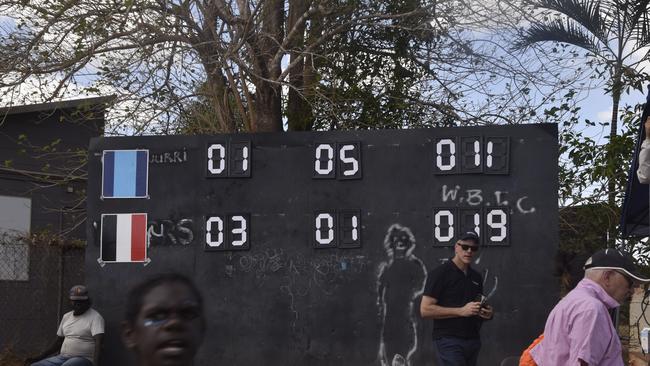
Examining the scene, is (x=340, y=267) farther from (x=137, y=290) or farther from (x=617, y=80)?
(x=137, y=290)

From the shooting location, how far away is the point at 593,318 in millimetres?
4797

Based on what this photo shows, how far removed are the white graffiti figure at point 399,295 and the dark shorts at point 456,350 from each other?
191cm

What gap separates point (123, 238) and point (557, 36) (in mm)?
7416

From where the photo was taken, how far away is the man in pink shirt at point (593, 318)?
480 cm

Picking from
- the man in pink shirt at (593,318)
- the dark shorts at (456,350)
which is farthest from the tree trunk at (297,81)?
the man in pink shirt at (593,318)

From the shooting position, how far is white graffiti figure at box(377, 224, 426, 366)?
33.2 feet

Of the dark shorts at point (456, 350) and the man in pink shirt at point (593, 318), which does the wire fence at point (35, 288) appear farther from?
the man in pink shirt at point (593, 318)

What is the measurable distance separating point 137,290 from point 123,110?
1237cm

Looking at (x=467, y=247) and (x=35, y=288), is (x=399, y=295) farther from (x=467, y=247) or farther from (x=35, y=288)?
(x=35, y=288)

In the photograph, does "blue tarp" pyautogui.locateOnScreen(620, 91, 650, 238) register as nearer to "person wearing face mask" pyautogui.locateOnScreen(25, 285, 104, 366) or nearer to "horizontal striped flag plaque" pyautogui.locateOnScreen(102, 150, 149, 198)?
"horizontal striped flag plaque" pyautogui.locateOnScreen(102, 150, 149, 198)

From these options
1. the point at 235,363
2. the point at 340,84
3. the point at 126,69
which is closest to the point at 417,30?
the point at 340,84

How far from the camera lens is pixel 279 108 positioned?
47.9 ft

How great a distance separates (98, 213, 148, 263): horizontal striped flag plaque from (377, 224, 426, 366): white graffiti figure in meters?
2.71

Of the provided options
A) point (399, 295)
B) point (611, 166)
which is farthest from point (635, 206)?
point (611, 166)
